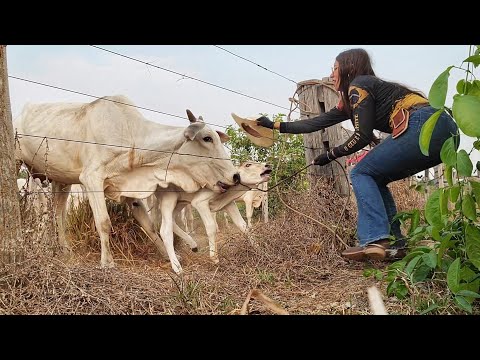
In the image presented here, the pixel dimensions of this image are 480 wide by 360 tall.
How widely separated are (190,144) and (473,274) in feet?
12.5

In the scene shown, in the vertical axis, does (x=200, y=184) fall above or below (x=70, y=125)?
below

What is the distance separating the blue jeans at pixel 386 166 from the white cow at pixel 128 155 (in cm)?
223

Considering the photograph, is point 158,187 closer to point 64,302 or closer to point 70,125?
point 70,125

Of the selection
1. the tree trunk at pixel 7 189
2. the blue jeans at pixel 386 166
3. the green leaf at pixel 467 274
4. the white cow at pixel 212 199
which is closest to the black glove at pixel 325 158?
the blue jeans at pixel 386 166

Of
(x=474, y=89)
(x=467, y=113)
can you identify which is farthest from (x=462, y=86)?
(x=467, y=113)

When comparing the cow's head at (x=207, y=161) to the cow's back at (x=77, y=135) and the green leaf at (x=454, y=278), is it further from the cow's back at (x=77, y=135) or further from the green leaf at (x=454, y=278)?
the green leaf at (x=454, y=278)

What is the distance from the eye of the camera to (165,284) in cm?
422

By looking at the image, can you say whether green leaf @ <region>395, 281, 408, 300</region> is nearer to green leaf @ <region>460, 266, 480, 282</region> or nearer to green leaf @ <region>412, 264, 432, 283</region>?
green leaf @ <region>412, 264, 432, 283</region>

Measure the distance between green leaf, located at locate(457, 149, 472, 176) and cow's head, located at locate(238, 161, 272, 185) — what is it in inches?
166

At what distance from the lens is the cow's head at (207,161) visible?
6528 mm

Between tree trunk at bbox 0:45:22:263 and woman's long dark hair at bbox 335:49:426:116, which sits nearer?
tree trunk at bbox 0:45:22:263

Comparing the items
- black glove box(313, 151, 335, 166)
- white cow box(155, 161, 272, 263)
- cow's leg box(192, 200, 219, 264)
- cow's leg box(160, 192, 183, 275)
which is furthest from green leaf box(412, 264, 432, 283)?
white cow box(155, 161, 272, 263)

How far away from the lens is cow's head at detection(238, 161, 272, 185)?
23.4ft

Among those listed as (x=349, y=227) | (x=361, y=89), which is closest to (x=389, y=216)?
(x=349, y=227)
